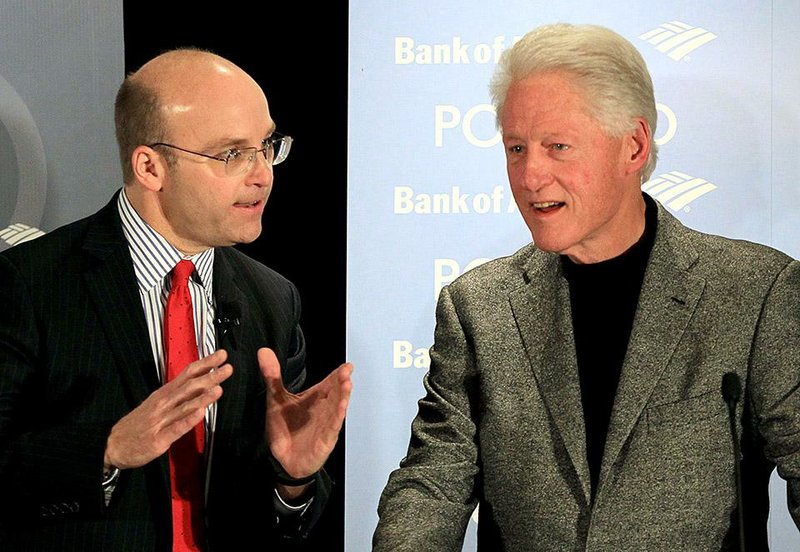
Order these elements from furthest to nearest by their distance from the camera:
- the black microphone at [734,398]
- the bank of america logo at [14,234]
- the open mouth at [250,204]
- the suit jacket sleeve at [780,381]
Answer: the bank of america logo at [14,234], the open mouth at [250,204], the suit jacket sleeve at [780,381], the black microphone at [734,398]

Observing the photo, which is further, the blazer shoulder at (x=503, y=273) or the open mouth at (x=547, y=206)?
the blazer shoulder at (x=503, y=273)

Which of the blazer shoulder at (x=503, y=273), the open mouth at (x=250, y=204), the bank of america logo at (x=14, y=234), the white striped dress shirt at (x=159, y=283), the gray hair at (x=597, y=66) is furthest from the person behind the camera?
the bank of america logo at (x=14, y=234)

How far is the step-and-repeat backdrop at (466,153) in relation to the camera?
11.5 feet

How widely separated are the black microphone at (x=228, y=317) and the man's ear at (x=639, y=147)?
1.00 meters

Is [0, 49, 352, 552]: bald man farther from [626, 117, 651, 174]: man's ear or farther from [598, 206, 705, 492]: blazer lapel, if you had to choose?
[626, 117, 651, 174]: man's ear

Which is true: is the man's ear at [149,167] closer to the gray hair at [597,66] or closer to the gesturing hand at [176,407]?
the gesturing hand at [176,407]

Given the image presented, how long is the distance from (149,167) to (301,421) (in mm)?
753

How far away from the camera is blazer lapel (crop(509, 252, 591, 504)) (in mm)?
2398

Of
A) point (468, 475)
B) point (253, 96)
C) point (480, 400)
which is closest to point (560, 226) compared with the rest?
point (480, 400)

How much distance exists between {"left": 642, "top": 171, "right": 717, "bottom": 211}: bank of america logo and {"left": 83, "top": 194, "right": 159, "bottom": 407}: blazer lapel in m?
1.68

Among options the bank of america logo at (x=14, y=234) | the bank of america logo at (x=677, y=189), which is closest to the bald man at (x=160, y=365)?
the bank of america logo at (x=14, y=234)

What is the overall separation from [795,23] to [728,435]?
1670 millimetres

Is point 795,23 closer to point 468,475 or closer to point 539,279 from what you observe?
point 539,279

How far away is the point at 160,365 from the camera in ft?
8.96
